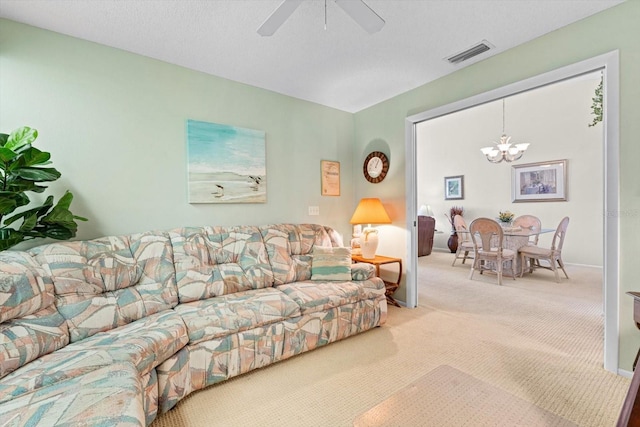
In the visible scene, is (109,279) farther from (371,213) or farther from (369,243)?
(371,213)

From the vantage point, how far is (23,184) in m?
1.79

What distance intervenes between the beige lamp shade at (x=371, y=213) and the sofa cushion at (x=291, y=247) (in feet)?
1.58

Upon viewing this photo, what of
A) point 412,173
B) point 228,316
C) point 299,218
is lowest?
point 228,316

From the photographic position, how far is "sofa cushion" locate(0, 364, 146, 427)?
3.35 ft

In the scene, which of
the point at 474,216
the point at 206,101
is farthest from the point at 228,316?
the point at 474,216

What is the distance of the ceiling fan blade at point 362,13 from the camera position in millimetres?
1596

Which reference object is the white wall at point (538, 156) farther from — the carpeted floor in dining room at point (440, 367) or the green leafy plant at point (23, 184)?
the green leafy plant at point (23, 184)

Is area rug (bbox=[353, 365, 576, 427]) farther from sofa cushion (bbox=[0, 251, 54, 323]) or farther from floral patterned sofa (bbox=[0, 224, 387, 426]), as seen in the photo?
sofa cushion (bbox=[0, 251, 54, 323])

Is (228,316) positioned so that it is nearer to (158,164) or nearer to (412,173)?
(158,164)

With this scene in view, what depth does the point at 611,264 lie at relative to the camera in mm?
1997

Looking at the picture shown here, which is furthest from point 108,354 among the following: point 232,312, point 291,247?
point 291,247

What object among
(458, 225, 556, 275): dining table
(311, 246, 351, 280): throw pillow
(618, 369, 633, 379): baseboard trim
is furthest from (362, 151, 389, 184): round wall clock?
(618, 369, 633, 379): baseboard trim

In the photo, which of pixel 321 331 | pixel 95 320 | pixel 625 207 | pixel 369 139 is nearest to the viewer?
pixel 95 320

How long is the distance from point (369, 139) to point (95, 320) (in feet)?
11.0
